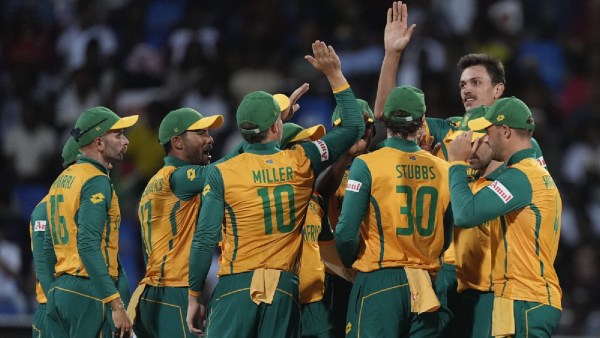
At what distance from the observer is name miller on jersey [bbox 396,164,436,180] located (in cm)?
693

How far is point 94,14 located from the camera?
567 inches

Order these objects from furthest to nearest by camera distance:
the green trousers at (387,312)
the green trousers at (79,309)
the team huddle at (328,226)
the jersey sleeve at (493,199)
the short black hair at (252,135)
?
1. the green trousers at (79,309)
2. the short black hair at (252,135)
3. the green trousers at (387,312)
4. the team huddle at (328,226)
5. the jersey sleeve at (493,199)

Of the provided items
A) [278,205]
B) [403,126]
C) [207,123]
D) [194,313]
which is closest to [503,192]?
[403,126]

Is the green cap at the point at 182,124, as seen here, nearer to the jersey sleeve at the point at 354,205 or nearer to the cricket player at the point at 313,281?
the cricket player at the point at 313,281

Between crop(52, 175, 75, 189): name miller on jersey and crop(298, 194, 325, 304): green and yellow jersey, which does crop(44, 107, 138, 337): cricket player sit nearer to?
crop(52, 175, 75, 189): name miller on jersey

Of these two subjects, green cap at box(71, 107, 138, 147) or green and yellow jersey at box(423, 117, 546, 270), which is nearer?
green and yellow jersey at box(423, 117, 546, 270)

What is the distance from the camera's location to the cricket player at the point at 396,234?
6875 millimetres

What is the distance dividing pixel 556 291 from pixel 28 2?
10.2 m

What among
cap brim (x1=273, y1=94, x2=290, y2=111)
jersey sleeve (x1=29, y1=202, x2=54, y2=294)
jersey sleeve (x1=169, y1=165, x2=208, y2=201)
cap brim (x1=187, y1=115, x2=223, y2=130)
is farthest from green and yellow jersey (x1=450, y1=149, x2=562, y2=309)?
jersey sleeve (x1=29, y1=202, x2=54, y2=294)

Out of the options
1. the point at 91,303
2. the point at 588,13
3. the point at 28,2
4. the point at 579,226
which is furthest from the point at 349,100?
the point at 28,2

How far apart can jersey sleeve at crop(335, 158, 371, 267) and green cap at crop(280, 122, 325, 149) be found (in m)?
0.97

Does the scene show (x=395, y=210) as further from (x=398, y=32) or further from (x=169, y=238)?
(x=169, y=238)

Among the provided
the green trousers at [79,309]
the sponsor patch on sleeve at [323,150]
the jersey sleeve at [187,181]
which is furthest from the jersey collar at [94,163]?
the sponsor patch on sleeve at [323,150]

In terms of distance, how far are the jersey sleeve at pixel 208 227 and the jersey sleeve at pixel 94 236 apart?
765 millimetres
